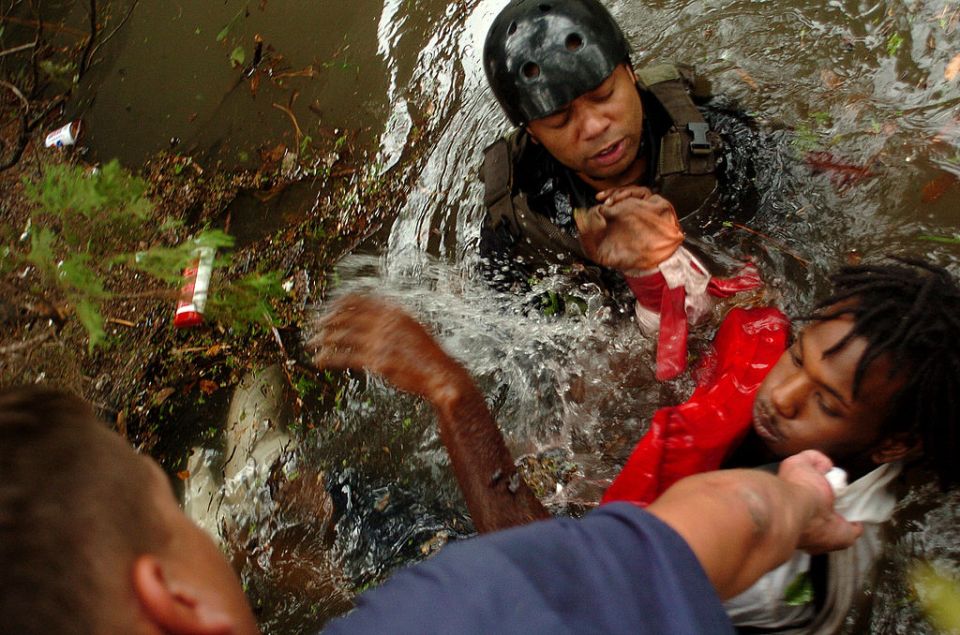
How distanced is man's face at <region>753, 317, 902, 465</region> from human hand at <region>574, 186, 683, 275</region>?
58 centimetres

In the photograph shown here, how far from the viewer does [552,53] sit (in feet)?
7.65

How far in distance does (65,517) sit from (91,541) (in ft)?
0.18

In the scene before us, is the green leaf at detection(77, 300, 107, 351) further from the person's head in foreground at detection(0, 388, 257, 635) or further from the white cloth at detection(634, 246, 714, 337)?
the white cloth at detection(634, 246, 714, 337)

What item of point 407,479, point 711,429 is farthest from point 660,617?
point 407,479

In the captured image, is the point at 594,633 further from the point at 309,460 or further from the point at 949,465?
the point at 309,460

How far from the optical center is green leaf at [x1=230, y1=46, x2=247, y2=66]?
169 inches

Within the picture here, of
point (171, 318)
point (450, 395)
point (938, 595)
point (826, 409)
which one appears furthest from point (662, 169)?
point (171, 318)

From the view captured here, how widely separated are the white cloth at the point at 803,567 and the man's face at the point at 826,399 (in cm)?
12

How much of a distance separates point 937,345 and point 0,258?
416cm

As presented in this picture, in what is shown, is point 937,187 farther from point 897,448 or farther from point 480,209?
point 480,209

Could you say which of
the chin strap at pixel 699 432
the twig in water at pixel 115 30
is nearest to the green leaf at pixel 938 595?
the chin strap at pixel 699 432

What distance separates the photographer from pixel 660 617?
3.12ft

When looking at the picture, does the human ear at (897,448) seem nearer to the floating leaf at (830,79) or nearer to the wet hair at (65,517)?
the wet hair at (65,517)

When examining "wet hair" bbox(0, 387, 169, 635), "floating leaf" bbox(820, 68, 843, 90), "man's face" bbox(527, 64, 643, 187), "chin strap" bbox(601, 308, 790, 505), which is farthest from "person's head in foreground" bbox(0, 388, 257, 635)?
"floating leaf" bbox(820, 68, 843, 90)
